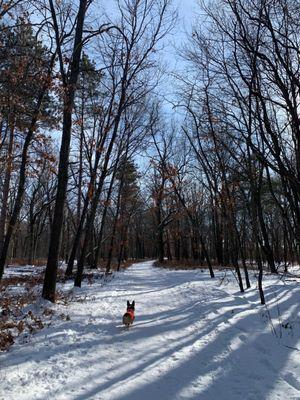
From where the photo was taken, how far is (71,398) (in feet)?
13.7

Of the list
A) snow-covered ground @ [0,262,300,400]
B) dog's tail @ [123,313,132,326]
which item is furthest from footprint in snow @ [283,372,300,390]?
dog's tail @ [123,313,132,326]

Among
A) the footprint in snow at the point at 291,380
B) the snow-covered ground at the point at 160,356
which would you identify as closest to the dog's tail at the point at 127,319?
the snow-covered ground at the point at 160,356

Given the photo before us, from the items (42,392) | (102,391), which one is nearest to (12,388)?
(42,392)

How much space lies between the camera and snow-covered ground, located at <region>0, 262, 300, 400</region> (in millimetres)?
4512

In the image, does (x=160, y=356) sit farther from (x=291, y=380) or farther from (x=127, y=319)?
(x=291, y=380)

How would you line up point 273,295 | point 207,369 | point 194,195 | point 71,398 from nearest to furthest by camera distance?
point 71,398, point 207,369, point 273,295, point 194,195

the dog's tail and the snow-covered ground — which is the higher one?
the dog's tail

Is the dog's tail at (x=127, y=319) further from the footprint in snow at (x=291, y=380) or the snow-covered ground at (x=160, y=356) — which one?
the footprint in snow at (x=291, y=380)

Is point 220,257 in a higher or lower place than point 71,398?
higher

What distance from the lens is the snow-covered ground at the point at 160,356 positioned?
451 cm

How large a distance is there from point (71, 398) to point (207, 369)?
2.05 metres

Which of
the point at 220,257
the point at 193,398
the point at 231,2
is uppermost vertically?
the point at 231,2

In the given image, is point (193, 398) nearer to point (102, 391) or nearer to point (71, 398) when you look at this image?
point (102, 391)

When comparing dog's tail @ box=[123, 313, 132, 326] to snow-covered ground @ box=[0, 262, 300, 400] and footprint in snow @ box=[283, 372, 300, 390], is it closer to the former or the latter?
snow-covered ground @ box=[0, 262, 300, 400]
